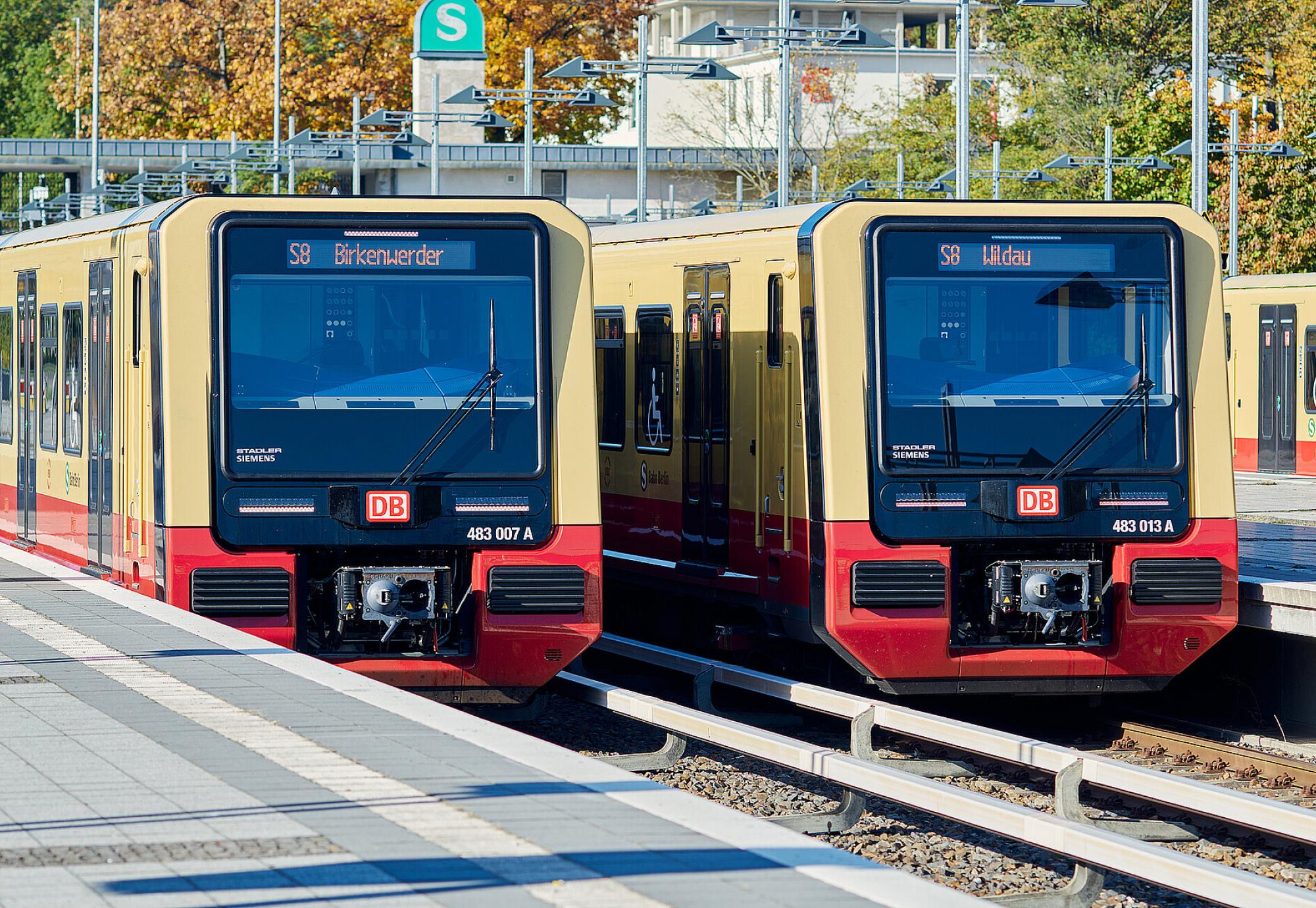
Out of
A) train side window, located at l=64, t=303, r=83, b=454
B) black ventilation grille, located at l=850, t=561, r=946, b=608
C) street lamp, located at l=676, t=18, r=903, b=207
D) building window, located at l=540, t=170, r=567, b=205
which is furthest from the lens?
building window, located at l=540, t=170, r=567, b=205

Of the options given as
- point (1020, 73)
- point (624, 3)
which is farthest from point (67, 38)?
point (1020, 73)

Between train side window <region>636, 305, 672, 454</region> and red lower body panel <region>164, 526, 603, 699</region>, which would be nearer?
red lower body panel <region>164, 526, 603, 699</region>

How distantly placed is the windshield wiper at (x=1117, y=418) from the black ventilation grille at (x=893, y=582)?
834 mm

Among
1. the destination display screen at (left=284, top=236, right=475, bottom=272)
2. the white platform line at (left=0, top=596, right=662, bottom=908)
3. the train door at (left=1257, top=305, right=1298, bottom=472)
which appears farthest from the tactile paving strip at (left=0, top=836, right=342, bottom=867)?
the train door at (left=1257, top=305, right=1298, bottom=472)

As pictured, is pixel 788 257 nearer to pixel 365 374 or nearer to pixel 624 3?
pixel 365 374

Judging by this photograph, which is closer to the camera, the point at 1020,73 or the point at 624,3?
the point at 1020,73

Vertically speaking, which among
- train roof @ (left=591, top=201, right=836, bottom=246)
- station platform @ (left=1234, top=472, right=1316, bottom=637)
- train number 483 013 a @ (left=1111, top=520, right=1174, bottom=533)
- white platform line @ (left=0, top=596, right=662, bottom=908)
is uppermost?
train roof @ (left=591, top=201, right=836, bottom=246)

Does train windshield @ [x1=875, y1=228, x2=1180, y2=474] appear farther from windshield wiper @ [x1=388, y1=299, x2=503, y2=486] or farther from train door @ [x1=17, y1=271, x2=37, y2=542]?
train door @ [x1=17, y1=271, x2=37, y2=542]

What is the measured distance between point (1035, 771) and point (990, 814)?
290cm

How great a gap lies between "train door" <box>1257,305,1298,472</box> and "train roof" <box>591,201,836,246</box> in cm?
1606

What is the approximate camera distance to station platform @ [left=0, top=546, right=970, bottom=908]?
6.73 meters

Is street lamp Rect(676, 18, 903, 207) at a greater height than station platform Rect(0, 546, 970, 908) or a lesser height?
greater

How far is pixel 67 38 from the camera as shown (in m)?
86.8

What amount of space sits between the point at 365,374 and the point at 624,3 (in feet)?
221
